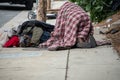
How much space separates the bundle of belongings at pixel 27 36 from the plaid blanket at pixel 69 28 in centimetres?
23

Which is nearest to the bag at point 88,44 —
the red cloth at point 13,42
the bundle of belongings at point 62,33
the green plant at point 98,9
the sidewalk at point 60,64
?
the bundle of belongings at point 62,33

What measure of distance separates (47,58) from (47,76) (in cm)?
149

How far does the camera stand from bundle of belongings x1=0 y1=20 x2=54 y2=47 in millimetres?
9539

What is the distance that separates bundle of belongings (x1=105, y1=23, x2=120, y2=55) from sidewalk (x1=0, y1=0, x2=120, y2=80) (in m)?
0.12

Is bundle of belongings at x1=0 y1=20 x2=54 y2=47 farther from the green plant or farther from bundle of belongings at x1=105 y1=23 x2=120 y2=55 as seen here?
the green plant

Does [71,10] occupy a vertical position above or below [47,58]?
above

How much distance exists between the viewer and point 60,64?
7.34 meters

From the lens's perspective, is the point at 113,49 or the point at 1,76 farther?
the point at 113,49

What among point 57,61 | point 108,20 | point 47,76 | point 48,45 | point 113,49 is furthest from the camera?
point 108,20

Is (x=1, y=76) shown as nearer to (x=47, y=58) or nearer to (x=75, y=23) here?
(x=47, y=58)

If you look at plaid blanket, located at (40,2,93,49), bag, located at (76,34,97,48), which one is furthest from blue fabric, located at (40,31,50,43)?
bag, located at (76,34,97,48)

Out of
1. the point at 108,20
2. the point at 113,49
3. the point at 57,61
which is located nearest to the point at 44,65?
the point at 57,61

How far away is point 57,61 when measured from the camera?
7637 millimetres

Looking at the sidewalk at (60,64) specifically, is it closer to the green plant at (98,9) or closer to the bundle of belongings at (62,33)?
the bundle of belongings at (62,33)
